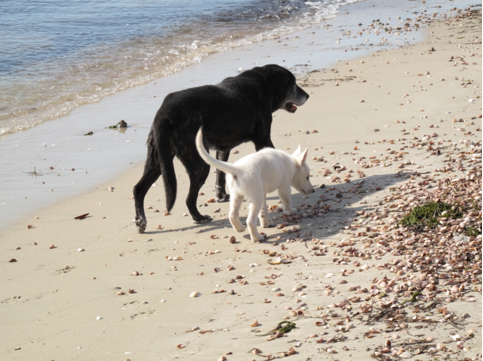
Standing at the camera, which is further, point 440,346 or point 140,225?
point 140,225

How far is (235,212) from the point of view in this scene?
5.89m

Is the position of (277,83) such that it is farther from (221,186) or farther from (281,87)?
(221,186)

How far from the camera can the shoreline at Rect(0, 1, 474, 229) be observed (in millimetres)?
7871

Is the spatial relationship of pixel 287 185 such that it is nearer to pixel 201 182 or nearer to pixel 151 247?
pixel 201 182

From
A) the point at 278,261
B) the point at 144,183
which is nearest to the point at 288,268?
the point at 278,261

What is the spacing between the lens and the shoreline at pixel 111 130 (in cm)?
787

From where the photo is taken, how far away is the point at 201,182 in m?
6.60

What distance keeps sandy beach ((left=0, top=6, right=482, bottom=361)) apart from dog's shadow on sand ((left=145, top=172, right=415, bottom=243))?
0.07 feet

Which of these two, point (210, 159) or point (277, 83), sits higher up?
point (277, 83)

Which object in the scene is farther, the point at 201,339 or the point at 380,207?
the point at 380,207

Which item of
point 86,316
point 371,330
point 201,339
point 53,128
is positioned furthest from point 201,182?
point 53,128

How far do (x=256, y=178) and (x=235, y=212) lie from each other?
397 millimetres

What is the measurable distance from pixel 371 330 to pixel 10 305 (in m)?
2.88

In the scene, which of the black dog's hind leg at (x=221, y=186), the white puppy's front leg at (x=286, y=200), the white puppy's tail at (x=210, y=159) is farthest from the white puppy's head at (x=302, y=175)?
the white puppy's tail at (x=210, y=159)
